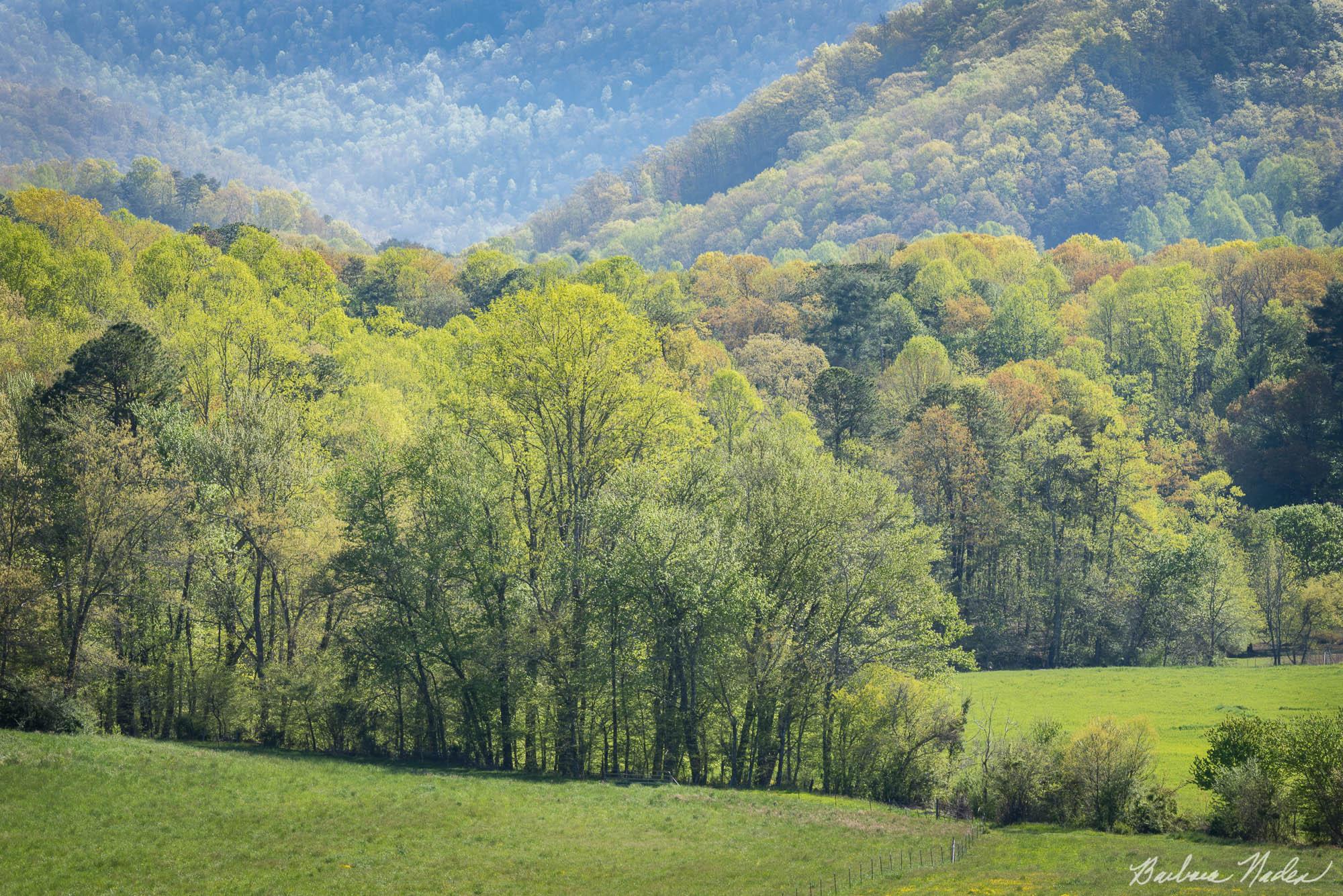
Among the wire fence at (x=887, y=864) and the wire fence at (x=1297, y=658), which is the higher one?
the wire fence at (x=1297, y=658)

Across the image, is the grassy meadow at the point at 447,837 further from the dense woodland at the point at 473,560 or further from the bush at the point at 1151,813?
the dense woodland at the point at 473,560

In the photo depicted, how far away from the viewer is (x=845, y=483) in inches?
2098

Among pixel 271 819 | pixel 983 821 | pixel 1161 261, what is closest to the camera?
pixel 271 819

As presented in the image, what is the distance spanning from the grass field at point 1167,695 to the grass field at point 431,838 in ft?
46.5

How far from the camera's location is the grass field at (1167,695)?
54.6 meters

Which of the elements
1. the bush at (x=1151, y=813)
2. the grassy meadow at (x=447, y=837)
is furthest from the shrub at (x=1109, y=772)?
the grassy meadow at (x=447, y=837)

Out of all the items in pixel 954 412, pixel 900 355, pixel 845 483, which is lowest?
pixel 845 483

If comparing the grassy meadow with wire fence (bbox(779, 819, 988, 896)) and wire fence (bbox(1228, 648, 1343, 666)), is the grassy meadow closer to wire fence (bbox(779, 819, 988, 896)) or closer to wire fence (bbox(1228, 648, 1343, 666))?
wire fence (bbox(779, 819, 988, 896))

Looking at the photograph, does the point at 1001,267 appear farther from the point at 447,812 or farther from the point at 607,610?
the point at 447,812

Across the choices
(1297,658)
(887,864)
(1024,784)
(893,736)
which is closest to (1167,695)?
(1297,658)

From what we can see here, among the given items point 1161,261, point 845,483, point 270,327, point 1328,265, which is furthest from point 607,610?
point 1161,261

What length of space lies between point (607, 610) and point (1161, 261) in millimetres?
123140

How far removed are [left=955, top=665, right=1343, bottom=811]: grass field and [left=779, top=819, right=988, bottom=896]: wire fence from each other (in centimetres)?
1290

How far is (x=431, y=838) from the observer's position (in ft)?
114
